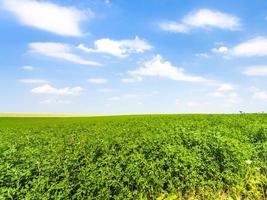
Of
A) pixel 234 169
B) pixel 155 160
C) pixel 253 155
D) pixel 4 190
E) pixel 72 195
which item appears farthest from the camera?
pixel 253 155

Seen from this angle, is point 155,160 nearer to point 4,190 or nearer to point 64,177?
point 64,177

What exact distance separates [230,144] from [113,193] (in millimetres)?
3604

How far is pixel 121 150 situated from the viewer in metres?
8.43

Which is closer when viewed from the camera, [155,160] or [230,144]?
[155,160]

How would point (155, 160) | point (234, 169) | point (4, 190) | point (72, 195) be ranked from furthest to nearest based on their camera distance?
1. point (234, 169)
2. point (155, 160)
3. point (72, 195)
4. point (4, 190)

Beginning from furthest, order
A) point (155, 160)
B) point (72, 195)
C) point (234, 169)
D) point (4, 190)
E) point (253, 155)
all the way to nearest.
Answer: point (253, 155), point (234, 169), point (155, 160), point (72, 195), point (4, 190)

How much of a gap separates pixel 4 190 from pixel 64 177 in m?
1.34

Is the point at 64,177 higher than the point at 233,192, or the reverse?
the point at 64,177

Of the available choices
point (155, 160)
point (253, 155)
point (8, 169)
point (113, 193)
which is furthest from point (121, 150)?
point (253, 155)

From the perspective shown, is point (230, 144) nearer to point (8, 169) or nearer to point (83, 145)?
point (83, 145)

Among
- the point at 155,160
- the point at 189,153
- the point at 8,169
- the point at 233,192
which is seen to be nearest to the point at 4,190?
the point at 8,169

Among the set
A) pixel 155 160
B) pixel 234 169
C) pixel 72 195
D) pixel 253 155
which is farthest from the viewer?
pixel 253 155

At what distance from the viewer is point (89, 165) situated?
7.46 metres

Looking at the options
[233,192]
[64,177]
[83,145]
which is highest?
[83,145]
